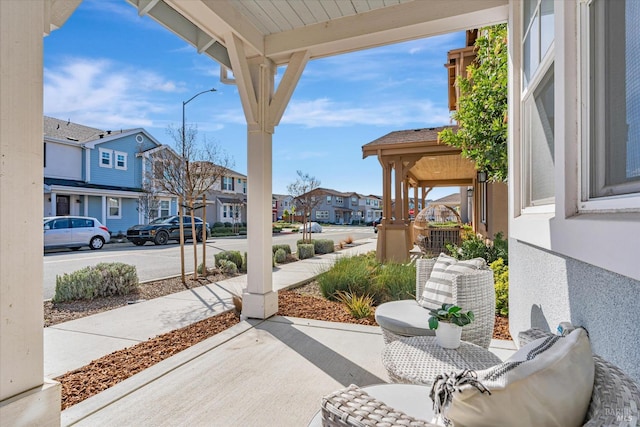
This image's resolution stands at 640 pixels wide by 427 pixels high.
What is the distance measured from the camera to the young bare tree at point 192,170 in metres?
6.85

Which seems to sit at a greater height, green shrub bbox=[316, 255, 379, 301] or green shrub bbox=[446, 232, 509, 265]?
green shrub bbox=[446, 232, 509, 265]

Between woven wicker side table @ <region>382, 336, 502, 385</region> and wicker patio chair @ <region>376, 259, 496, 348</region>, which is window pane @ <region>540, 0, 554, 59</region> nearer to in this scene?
wicker patio chair @ <region>376, 259, 496, 348</region>

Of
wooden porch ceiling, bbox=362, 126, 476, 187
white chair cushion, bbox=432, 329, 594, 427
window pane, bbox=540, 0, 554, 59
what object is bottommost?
white chair cushion, bbox=432, 329, 594, 427

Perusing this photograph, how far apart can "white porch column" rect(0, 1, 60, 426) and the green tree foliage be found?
4117mm

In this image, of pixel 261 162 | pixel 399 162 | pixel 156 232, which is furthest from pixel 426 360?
pixel 156 232

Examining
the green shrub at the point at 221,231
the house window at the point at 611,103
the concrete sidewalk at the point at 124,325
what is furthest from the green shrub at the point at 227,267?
the green shrub at the point at 221,231

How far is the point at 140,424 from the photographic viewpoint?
6.68 ft

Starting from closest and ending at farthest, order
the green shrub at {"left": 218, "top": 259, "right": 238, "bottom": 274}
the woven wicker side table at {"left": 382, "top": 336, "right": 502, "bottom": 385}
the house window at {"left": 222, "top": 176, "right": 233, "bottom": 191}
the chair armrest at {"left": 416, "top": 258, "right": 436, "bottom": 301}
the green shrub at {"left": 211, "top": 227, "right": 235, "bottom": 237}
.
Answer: the woven wicker side table at {"left": 382, "top": 336, "right": 502, "bottom": 385} → the chair armrest at {"left": 416, "top": 258, "right": 436, "bottom": 301} → the green shrub at {"left": 218, "top": 259, "right": 238, "bottom": 274} → the green shrub at {"left": 211, "top": 227, "right": 235, "bottom": 237} → the house window at {"left": 222, "top": 176, "right": 233, "bottom": 191}

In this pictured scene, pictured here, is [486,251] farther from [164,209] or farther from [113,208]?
[164,209]

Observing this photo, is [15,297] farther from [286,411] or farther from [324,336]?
[324,336]

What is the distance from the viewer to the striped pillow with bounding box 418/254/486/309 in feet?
9.29

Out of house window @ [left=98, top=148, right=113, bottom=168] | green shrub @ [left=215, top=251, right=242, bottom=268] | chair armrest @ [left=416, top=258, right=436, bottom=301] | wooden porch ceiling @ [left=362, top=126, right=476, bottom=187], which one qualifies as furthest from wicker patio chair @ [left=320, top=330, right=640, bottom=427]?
house window @ [left=98, top=148, right=113, bottom=168]

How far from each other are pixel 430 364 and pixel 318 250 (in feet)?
31.2

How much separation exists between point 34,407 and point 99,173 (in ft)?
62.2
